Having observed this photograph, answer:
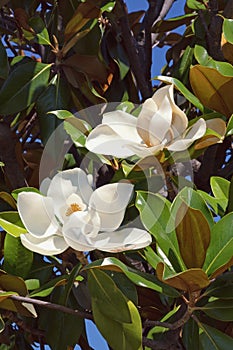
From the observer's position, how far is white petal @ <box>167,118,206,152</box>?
0.95 meters

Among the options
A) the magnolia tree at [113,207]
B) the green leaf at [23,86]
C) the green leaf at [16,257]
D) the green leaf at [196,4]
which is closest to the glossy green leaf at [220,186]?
the magnolia tree at [113,207]

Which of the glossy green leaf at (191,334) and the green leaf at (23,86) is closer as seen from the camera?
the glossy green leaf at (191,334)

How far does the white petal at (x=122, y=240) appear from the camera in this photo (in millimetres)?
896

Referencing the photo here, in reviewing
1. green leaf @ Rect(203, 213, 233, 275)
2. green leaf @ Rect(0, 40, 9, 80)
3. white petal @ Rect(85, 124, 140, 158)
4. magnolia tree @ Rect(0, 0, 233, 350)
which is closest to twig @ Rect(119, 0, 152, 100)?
magnolia tree @ Rect(0, 0, 233, 350)

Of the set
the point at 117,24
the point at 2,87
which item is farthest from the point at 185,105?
the point at 2,87

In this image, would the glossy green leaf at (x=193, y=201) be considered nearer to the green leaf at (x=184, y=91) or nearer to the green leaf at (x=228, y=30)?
the green leaf at (x=184, y=91)

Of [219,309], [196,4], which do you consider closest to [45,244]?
[219,309]

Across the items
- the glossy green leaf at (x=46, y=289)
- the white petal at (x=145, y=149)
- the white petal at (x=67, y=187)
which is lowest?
the glossy green leaf at (x=46, y=289)

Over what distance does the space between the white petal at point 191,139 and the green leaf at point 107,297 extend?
20cm

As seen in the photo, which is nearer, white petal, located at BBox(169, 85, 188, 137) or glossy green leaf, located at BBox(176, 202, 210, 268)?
glossy green leaf, located at BBox(176, 202, 210, 268)

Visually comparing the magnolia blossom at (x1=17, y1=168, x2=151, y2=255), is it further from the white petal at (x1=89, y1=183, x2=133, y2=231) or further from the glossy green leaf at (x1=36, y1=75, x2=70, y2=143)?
the glossy green leaf at (x1=36, y1=75, x2=70, y2=143)

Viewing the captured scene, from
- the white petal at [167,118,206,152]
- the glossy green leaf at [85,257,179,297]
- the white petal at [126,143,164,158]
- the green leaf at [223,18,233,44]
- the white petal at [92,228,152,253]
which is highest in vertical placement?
the green leaf at [223,18,233,44]

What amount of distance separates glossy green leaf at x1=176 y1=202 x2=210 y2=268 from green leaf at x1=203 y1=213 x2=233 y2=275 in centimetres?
1

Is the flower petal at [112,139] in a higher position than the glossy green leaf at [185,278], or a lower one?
higher
